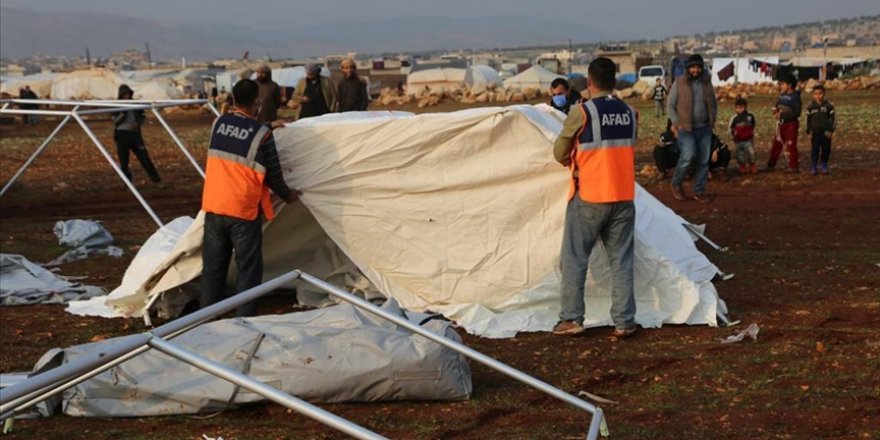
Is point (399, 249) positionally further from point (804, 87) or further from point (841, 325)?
point (804, 87)

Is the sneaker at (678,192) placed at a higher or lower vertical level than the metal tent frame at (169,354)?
lower

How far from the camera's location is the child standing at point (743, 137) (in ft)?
47.6

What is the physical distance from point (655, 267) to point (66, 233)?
7108 millimetres

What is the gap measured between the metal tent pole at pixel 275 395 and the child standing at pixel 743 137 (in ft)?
40.2

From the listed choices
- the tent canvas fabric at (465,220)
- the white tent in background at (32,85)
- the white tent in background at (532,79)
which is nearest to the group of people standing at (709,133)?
the tent canvas fabric at (465,220)

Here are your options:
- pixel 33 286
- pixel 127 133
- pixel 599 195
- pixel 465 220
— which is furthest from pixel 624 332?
pixel 127 133

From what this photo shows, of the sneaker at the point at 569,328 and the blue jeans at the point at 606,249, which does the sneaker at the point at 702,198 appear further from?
the sneaker at the point at 569,328

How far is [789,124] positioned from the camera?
14.8 m

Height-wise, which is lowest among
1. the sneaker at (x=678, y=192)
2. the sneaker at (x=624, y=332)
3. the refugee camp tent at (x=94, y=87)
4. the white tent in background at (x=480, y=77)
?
the white tent in background at (x=480, y=77)

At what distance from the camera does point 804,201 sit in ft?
41.6

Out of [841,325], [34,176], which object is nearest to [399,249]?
[841,325]

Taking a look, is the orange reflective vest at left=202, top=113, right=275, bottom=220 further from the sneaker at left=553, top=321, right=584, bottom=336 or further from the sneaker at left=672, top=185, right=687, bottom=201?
the sneaker at left=672, top=185, right=687, bottom=201

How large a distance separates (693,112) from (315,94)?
4641 mm

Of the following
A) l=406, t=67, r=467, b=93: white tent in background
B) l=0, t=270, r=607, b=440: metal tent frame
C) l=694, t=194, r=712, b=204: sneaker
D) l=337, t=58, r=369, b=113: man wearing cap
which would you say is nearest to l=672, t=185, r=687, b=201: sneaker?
l=694, t=194, r=712, b=204: sneaker
